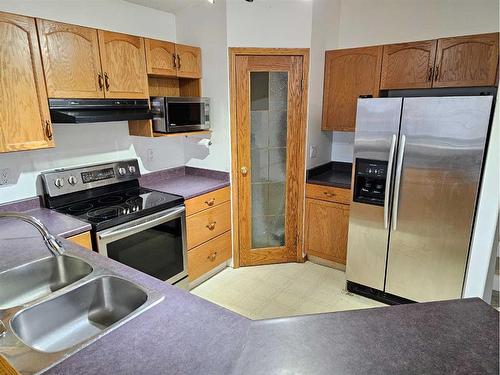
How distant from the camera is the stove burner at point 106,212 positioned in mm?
2088

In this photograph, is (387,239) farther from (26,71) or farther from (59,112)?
(26,71)

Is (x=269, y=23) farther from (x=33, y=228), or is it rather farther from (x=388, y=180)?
(x=33, y=228)

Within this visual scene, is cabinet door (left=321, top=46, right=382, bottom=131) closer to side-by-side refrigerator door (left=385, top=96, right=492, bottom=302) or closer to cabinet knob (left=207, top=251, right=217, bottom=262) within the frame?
side-by-side refrigerator door (left=385, top=96, right=492, bottom=302)

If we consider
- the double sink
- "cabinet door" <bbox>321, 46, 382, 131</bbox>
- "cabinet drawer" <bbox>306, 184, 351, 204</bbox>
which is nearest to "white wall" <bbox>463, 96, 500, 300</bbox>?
"cabinet drawer" <bbox>306, 184, 351, 204</bbox>

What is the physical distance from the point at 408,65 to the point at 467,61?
431 mm

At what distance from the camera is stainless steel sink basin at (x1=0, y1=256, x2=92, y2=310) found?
1394mm

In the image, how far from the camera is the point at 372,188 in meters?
2.51

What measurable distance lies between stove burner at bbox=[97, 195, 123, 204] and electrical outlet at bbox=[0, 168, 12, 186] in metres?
0.59

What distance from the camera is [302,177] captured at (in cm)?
308

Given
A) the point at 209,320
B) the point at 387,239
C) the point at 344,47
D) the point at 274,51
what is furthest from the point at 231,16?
the point at 209,320

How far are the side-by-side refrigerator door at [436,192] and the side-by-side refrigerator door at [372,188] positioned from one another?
0.22 feet

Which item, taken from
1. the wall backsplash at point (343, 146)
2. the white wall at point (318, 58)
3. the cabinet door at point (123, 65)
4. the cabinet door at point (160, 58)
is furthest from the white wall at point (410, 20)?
the cabinet door at point (123, 65)

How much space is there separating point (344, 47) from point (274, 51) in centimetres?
96

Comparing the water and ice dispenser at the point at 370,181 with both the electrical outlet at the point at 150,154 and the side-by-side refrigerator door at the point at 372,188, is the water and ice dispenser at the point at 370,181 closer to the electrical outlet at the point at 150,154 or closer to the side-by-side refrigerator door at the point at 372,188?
the side-by-side refrigerator door at the point at 372,188
